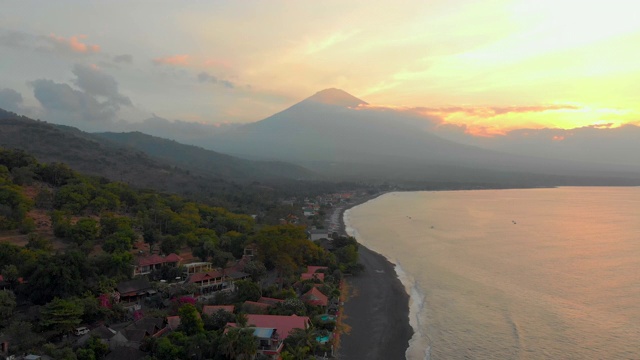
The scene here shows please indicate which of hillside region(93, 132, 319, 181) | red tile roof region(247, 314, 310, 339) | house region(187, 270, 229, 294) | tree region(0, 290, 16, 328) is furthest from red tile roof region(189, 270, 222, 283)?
hillside region(93, 132, 319, 181)

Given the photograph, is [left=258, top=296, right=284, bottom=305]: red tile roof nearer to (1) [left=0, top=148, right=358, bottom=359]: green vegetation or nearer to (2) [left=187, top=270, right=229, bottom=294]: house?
(1) [left=0, top=148, right=358, bottom=359]: green vegetation

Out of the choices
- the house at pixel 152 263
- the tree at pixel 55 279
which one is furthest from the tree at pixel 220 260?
the tree at pixel 55 279

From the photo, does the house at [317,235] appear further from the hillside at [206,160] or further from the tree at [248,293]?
the hillside at [206,160]

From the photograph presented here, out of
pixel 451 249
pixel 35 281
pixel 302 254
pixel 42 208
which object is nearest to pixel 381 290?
pixel 302 254

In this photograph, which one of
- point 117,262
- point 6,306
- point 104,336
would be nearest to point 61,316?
point 104,336

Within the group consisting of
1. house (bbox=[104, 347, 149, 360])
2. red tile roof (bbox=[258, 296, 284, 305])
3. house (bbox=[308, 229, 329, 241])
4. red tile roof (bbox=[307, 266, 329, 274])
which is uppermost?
house (bbox=[308, 229, 329, 241])

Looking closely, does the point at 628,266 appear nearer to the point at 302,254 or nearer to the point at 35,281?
the point at 302,254
